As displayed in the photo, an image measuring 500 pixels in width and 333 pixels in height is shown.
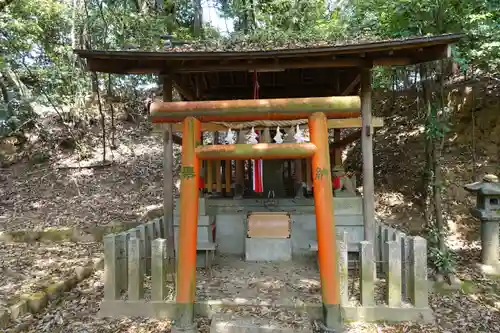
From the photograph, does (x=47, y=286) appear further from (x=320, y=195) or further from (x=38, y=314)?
(x=320, y=195)

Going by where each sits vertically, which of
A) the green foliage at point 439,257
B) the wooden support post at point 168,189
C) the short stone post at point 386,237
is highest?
the wooden support post at point 168,189

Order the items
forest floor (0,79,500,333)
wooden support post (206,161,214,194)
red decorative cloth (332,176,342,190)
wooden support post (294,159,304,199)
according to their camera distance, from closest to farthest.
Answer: forest floor (0,79,500,333), red decorative cloth (332,176,342,190), wooden support post (206,161,214,194), wooden support post (294,159,304,199)

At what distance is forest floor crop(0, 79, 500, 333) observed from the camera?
4348 millimetres

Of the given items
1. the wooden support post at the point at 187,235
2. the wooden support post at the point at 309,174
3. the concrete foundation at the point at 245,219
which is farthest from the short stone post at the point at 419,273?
the wooden support post at the point at 187,235

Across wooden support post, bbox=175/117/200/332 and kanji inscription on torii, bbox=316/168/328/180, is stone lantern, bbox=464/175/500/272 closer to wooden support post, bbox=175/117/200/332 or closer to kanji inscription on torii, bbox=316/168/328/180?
kanji inscription on torii, bbox=316/168/328/180

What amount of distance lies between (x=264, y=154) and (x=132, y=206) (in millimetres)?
6634

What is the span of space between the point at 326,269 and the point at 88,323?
3094mm

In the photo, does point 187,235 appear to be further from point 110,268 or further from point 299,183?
point 299,183

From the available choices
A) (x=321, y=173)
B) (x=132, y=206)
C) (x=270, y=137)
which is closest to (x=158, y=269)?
(x=270, y=137)

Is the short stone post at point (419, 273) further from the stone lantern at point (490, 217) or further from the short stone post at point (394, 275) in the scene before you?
the stone lantern at point (490, 217)

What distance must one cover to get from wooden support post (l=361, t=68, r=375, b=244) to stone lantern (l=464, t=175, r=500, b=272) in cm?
191

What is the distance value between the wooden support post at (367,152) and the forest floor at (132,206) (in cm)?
142

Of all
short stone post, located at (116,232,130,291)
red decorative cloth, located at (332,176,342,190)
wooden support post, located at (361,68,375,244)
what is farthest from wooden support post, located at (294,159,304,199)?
short stone post, located at (116,232,130,291)

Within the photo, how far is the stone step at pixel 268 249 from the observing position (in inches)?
241
